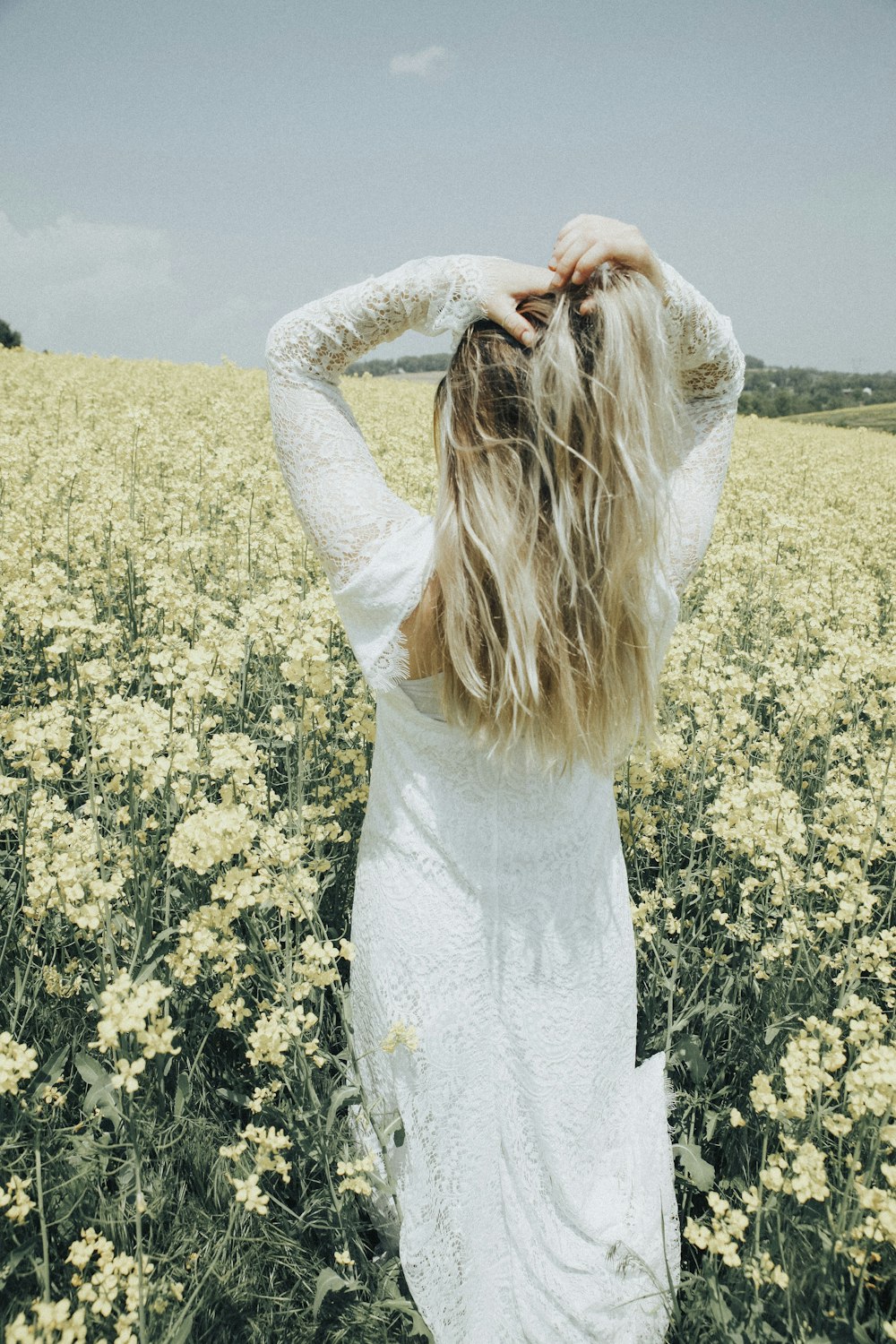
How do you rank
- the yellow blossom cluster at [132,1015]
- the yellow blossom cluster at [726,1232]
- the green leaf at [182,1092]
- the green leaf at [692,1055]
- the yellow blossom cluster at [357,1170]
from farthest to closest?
the green leaf at [692,1055], the green leaf at [182,1092], the yellow blossom cluster at [357,1170], the yellow blossom cluster at [726,1232], the yellow blossom cluster at [132,1015]

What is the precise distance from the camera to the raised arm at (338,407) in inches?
55.7

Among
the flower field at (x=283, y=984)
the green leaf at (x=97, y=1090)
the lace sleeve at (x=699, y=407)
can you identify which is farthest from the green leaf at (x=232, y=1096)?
the lace sleeve at (x=699, y=407)

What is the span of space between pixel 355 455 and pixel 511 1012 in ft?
3.92

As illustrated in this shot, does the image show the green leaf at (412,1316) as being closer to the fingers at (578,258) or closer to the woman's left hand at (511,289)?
the woman's left hand at (511,289)

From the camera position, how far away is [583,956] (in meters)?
Result: 1.76

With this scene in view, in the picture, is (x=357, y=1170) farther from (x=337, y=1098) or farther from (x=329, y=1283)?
(x=329, y=1283)

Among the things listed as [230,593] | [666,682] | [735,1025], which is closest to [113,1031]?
[735,1025]

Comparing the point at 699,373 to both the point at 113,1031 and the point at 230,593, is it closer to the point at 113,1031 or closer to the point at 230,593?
the point at 113,1031

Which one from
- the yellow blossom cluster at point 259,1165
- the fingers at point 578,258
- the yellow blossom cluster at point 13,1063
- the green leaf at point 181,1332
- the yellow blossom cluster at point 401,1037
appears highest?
the fingers at point 578,258

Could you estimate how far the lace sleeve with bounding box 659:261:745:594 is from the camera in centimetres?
160

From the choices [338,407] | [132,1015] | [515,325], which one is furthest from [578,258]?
[132,1015]

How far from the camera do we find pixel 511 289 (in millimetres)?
1344

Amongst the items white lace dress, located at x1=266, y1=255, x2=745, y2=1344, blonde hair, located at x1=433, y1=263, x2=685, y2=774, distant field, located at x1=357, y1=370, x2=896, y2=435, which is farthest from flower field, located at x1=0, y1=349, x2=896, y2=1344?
distant field, located at x1=357, y1=370, x2=896, y2=435

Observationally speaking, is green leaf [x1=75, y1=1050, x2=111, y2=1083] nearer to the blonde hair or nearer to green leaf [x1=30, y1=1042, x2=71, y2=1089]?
green leaf [x1=30, y1=1042, x2=71, y2=1089]
